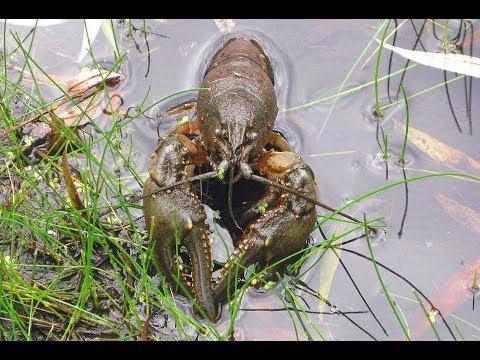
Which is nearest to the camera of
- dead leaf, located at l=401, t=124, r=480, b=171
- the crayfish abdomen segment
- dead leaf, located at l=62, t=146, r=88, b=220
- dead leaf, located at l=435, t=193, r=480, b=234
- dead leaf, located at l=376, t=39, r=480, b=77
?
the crayfish abdomen segment

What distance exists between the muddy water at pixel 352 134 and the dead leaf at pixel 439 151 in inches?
0.7

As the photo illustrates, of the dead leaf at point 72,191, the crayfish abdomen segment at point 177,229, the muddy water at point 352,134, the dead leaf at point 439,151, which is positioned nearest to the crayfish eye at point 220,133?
the crayfish abdomen segment at point 177,229

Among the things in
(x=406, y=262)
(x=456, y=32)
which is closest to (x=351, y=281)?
(x=406, y=262)

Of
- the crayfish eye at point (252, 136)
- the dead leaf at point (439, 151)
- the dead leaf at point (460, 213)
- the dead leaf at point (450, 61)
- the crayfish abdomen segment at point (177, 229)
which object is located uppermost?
the dead leaf at point (450, 61)

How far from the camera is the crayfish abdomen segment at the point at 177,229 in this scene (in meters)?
3.70

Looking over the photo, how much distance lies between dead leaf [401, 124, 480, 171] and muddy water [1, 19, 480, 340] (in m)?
0.02

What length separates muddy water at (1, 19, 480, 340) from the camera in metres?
3.94

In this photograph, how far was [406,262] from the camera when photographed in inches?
162

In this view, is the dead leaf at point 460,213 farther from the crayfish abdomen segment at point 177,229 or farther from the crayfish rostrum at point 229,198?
the crayfish abdomen segment at point 177,229

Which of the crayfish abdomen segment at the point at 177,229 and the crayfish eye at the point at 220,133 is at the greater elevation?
the crayfish eye at the point at 220,133

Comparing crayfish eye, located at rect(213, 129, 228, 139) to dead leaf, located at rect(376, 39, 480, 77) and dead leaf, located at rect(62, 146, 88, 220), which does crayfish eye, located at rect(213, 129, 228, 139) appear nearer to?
dead leaf, located at rect(62, 146, 88, 220)

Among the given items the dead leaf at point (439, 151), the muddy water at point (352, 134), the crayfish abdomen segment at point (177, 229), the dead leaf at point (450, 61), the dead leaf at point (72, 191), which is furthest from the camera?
the dead leaf at point (450, 61)

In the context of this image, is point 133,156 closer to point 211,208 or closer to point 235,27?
point 211,208

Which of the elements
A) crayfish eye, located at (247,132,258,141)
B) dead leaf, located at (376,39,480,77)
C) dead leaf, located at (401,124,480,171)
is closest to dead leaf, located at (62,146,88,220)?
crayfish eye, located at (247,132,258,141)
